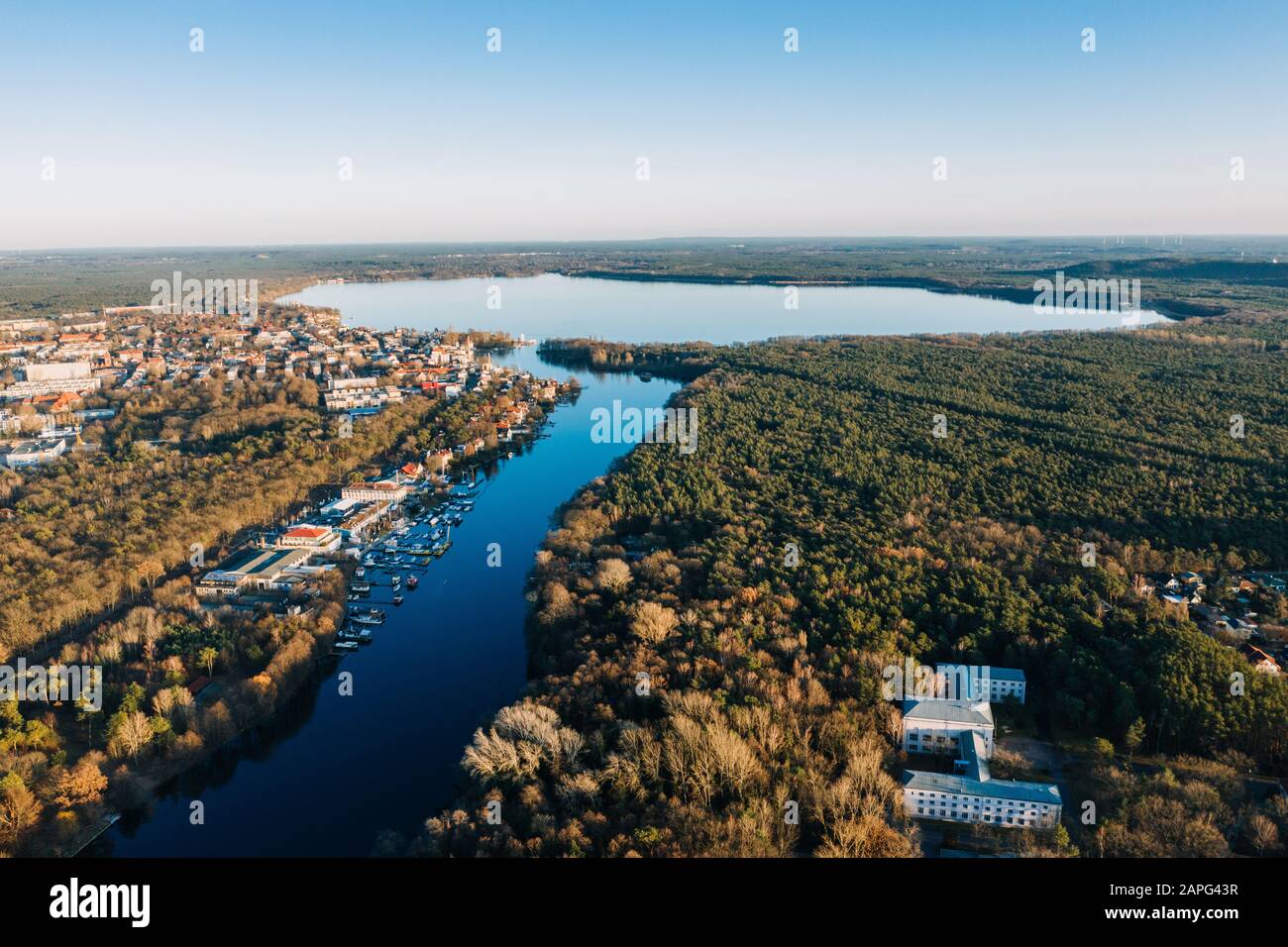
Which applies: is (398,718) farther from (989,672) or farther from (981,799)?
(989,672)

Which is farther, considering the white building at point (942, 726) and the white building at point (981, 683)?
the white building at point (981, 683)

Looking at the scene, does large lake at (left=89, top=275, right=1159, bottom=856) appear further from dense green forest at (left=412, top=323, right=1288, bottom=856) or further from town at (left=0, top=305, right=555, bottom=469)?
town at (left=0, top=305, right=555, bottom=469)

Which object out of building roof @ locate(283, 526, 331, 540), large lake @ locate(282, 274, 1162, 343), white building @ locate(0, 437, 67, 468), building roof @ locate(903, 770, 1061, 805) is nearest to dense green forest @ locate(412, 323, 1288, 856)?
building roof @ locate(903, 770, 1061, 805)

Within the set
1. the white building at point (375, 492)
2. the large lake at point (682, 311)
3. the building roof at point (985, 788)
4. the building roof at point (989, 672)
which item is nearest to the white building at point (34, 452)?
the white building at point (375, 492)

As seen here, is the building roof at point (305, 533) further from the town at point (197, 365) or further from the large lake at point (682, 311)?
the large lake at point (682, 311)

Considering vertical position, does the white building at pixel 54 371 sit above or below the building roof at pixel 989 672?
above
